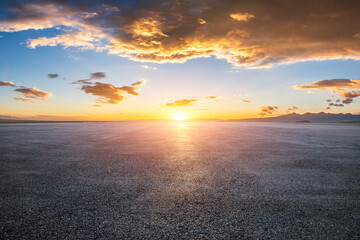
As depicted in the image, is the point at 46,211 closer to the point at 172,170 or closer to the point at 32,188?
the point at 32,188

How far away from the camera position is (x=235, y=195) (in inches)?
215

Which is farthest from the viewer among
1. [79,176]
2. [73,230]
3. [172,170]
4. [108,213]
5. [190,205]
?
[172,170]

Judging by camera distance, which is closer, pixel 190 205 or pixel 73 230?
pixel 73 230

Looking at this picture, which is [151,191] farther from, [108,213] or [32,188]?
[32,188]

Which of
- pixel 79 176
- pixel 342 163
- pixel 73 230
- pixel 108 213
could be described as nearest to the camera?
pixel 73 230

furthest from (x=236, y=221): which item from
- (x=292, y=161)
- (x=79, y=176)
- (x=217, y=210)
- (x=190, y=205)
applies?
(x=292, y=161)

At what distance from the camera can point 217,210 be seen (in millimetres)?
4574

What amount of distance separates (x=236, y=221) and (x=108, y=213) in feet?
8.36

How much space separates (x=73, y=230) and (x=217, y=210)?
9.05 feet

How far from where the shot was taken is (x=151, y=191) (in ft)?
19.0

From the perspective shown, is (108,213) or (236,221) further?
(108,213)

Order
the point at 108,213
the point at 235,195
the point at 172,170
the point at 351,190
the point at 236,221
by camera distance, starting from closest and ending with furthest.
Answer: the point at 236,221, the point at 108,213, the point at 235,195, the point at 351,190, the point at 172,170

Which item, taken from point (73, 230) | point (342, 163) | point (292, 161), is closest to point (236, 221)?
point (73, 230)

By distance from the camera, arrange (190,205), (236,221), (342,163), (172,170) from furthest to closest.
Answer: (342,163)
(172,170)
(190,205)
(236,221)
